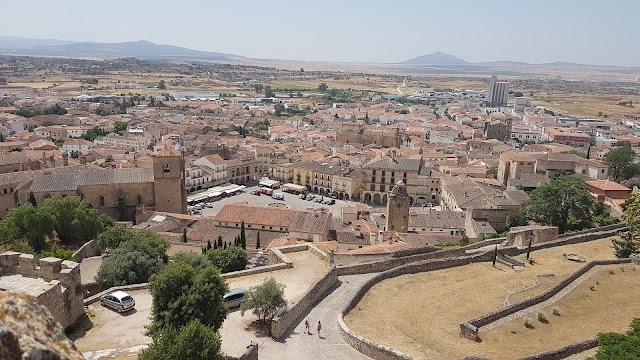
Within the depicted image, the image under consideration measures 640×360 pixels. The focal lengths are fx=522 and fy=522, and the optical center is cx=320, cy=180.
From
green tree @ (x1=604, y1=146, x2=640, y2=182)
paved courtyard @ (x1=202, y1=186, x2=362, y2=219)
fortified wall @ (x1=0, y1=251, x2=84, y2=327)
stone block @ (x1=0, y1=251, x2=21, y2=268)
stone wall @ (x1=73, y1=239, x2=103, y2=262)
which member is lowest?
paved courtyard @ (x1=202, y1=186, x2=362, y2=219)

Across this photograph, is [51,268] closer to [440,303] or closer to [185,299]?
[185,299]

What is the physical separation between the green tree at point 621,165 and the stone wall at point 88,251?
54.2 metres

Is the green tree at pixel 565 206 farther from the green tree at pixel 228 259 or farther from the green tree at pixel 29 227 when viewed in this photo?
the green tree at pixel 29 227

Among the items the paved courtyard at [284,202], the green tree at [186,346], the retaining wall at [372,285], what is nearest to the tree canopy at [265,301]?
the retaining wall at [372,285]

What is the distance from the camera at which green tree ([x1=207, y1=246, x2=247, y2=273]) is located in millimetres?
26938

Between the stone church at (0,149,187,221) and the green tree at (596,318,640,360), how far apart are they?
37.7m

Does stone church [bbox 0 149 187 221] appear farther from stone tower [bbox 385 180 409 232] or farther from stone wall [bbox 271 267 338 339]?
stone wall [bbox 271 267 338 339]

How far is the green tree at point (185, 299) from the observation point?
1631 cm

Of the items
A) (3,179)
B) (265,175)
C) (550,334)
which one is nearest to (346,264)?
(550,334)

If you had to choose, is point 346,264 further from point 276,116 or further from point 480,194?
point 276,116

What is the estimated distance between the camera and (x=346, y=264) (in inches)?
1066

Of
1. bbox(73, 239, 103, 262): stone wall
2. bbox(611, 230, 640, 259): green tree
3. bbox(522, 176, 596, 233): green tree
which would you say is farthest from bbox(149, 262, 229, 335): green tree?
bbox(522, 176, 596, 233): green tree

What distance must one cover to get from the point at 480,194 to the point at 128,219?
108 feet

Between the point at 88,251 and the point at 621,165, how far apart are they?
57001 mm
